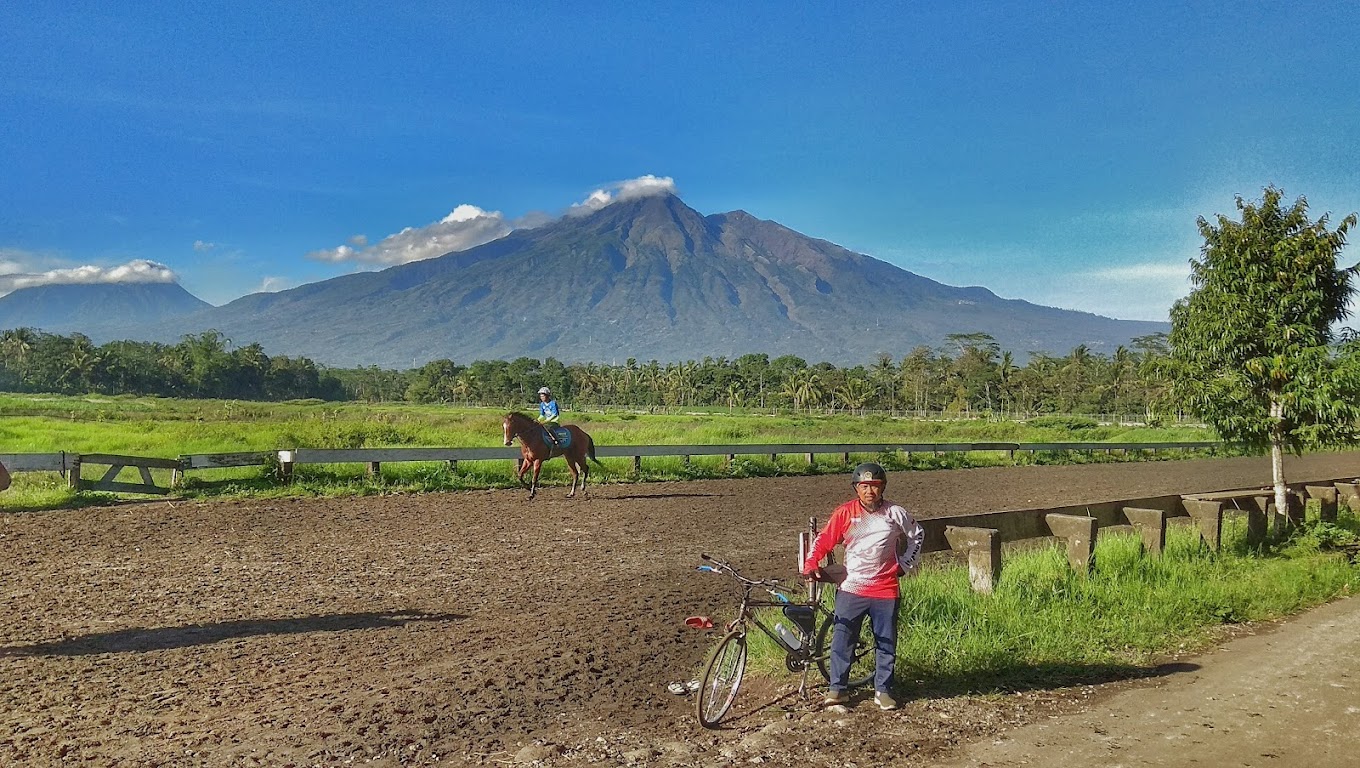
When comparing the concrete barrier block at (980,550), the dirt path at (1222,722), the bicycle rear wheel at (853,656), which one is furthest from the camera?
the concrete barrier block at (980,550)

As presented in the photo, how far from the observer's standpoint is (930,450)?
90.9 feet

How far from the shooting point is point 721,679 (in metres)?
4.91

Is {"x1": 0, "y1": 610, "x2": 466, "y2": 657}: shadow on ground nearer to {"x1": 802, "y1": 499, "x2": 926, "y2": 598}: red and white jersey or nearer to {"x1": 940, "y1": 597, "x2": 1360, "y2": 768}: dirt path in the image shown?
{"x1": 802, "y1": 499, "x2": 926, "y2": 598}: red and white jersey

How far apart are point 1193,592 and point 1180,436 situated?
48316mm

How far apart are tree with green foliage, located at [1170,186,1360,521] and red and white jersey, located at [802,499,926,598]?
7.54m

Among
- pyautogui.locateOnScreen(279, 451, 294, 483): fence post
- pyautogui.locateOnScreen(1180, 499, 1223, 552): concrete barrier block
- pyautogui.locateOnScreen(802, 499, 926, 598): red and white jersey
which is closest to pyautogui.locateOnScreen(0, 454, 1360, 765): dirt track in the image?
pyautogui.locateOnScreen(802, 499, 926, 598): red and white jersey

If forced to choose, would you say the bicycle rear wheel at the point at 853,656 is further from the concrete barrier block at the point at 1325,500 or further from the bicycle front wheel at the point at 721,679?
the concrete barrier block at the point at 1325,500

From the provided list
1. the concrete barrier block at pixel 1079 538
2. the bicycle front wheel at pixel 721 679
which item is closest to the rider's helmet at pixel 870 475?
the bicycle front wheel at pixel 721 679

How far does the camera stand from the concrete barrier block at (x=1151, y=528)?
822 centimetres

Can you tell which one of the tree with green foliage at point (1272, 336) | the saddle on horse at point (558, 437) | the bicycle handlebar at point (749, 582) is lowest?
the bicycle handlebar at point (749, 582)

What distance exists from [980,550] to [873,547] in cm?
217

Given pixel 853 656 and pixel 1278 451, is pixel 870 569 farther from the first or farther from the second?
pixel 1278 451

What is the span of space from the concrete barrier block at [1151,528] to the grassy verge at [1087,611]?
13 cm

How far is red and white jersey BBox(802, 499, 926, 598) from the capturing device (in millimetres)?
5000
